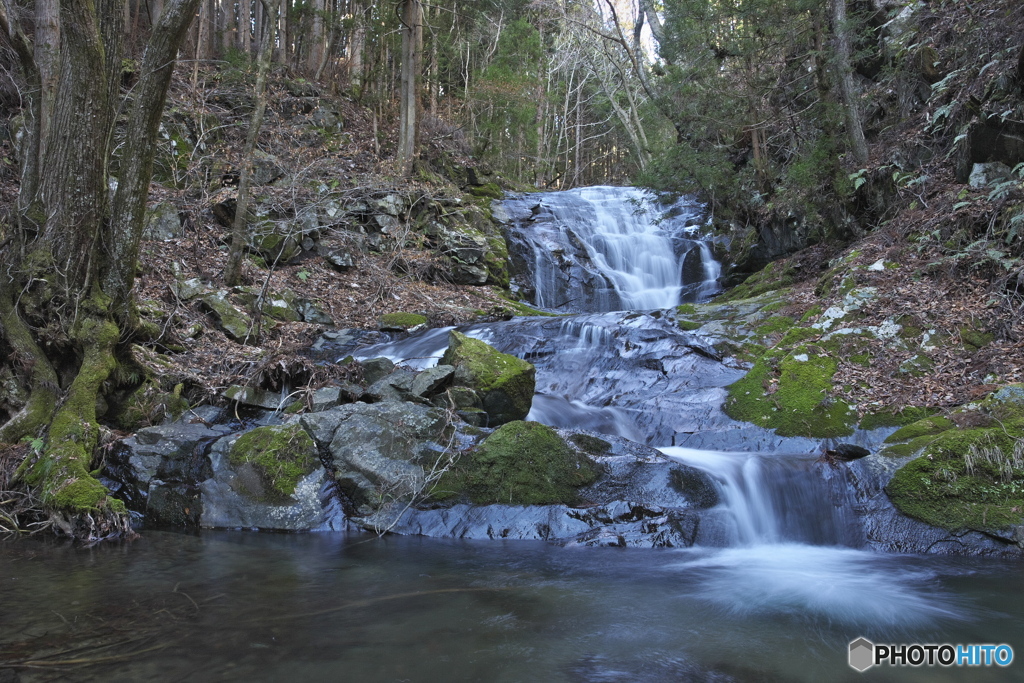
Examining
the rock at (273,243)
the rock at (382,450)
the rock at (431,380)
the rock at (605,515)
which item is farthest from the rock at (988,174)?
the rock at (273,243)

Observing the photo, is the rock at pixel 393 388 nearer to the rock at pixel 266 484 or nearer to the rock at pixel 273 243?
the rock at pixel 266 484

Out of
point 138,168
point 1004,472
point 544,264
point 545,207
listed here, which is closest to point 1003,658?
point 1004,472

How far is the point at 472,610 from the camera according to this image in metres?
4.05

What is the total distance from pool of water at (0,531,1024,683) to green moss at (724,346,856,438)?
2.28 meters

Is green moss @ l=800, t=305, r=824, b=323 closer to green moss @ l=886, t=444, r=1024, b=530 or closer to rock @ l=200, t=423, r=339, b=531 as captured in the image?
green moss @ l=886, t=444, r=1024, b=530

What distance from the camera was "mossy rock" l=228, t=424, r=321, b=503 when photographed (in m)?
6.00

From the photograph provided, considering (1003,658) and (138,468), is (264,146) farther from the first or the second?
(1003,658)

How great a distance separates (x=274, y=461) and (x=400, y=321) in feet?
20.9

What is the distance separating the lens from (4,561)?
15.0 feet

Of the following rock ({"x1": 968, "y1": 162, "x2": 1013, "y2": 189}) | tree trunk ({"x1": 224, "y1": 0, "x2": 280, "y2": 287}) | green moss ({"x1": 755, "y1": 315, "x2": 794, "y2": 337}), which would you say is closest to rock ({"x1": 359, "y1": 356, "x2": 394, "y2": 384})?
tree trunk ({"x1": 224, "y1": 0, "x2": 280, "y2": 287})

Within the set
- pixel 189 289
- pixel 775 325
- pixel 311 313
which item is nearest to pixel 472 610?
pixel 775 325

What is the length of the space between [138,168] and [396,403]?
378 centimetres

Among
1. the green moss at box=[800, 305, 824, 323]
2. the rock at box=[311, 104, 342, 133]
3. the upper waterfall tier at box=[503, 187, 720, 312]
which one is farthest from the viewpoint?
the rock at box=[311, 104, 342, 133]

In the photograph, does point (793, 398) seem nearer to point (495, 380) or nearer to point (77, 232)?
point (495, 380)
